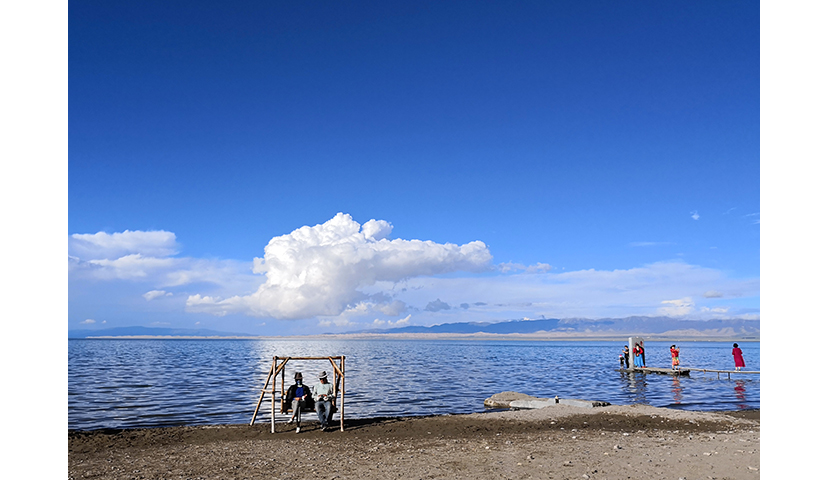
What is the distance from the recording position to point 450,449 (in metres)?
14.1

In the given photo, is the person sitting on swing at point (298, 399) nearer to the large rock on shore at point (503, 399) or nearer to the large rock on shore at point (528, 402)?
the large rock on shore at point (528, 402)

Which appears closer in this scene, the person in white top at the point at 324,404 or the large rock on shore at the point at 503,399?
the person in white top at the point at 324,404

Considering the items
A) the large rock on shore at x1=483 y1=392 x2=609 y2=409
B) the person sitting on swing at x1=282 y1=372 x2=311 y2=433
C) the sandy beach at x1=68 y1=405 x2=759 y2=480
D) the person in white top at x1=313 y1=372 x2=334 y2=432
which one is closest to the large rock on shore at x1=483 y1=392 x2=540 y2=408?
the large rock on shore at x1=483 y1=392 x2=609 y2=409

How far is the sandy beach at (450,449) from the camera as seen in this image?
37.9 ft

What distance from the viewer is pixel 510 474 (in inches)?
440

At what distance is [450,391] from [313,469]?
23.2 m

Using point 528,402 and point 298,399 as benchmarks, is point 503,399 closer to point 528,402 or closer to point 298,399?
point 528,402

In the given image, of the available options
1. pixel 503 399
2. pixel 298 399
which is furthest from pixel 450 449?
pixel 503 399

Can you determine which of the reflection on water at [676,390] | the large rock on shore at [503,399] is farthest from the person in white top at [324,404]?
the reflection on water at [676,390]

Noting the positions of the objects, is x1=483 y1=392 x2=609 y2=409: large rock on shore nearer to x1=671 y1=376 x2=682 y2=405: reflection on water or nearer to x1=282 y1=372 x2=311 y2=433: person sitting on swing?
x1=671 y1=376 x2=682 y2=405: reflection on water

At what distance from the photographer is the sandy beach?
37.9 feet

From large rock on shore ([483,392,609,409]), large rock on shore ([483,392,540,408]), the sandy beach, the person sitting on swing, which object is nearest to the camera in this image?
the sandy beach
